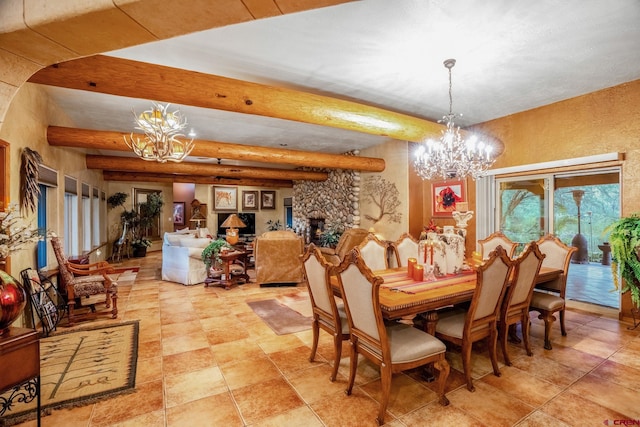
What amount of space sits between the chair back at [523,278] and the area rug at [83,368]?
3055 millimetres

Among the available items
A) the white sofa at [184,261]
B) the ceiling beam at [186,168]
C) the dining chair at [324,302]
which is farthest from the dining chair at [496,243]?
the ceiling beam at [186,168]

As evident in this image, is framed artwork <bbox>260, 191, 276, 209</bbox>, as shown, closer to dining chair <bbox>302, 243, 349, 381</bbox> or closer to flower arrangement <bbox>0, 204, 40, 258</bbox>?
dining chair <bbox>302, 243, 349, 381</bbox>

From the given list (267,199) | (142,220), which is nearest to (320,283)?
(142,220)

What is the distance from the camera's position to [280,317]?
3.70 m

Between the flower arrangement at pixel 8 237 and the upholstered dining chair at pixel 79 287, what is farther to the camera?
the upholstered dining chair at pixel 79 287

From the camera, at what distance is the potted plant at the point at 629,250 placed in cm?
297

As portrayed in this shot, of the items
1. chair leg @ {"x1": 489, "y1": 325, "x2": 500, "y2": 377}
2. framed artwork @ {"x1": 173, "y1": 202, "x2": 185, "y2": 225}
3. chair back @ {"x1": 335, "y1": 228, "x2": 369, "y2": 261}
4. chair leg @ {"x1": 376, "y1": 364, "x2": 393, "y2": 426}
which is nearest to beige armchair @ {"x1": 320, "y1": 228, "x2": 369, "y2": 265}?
chair back @ {"x1": 335, "y1": 228, "x2": 369, "y2": 261}

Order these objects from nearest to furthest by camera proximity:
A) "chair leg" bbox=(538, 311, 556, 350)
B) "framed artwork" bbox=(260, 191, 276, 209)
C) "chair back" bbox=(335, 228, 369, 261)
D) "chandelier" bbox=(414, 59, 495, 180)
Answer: "chair leg" bbox=(538, 311, 556, 350), "chandelier" bbox=(414, 59, 495, 180), "chair back" bbox=(335, 228, 369, 261), "framed artwork" bbox=(260, 191, 276, 209)

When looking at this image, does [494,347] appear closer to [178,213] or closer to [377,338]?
[377,338]

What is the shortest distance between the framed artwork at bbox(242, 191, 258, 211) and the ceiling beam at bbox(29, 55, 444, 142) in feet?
26.6

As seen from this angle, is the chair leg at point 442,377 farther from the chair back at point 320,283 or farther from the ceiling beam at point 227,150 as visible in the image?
the ceiling beam at point 227,150

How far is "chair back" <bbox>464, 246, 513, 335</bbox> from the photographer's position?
2.03m

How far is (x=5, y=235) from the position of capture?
1.75m

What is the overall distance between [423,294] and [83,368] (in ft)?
9.56
